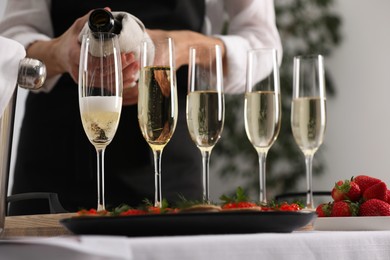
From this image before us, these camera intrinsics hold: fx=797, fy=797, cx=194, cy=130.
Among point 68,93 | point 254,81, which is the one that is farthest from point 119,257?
point 68,93

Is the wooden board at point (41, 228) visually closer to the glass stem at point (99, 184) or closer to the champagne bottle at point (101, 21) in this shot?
the glass stem at point (99, 184)

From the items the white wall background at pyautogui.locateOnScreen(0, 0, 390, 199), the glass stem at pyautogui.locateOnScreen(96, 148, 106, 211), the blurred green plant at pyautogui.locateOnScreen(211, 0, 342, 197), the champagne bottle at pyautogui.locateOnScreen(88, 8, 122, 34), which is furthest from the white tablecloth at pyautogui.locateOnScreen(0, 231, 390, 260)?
Result: the white wall background at pyautogui.locateOnScreen(0, 0, 390, 199)

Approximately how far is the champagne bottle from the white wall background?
14.7 feet

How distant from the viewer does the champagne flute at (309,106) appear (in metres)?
1.34

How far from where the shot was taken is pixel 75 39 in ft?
5.61

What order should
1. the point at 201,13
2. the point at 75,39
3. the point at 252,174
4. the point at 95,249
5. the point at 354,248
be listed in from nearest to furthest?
the point at 95,249 → the point at 354,248 → the point at 75,39 → the point at 201,13 → the point at 252,174

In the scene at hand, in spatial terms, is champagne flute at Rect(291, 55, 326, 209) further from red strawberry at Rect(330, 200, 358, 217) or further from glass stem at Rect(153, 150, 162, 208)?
glass stem at Rect(153, 150, 162, 208)

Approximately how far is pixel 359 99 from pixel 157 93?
15.8ft

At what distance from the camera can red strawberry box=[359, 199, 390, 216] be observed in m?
1.15

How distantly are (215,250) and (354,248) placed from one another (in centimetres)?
19

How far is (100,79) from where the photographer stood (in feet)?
3.58

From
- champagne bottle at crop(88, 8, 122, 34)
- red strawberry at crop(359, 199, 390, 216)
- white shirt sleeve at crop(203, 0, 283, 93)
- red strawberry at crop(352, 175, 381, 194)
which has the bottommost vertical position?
red strawberry at crop(359, 199, 390, 216)

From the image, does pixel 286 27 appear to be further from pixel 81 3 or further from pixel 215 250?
pixel 215 250

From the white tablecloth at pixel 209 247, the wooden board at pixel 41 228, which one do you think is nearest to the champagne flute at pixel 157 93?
the wooden board at pixel 41 228
